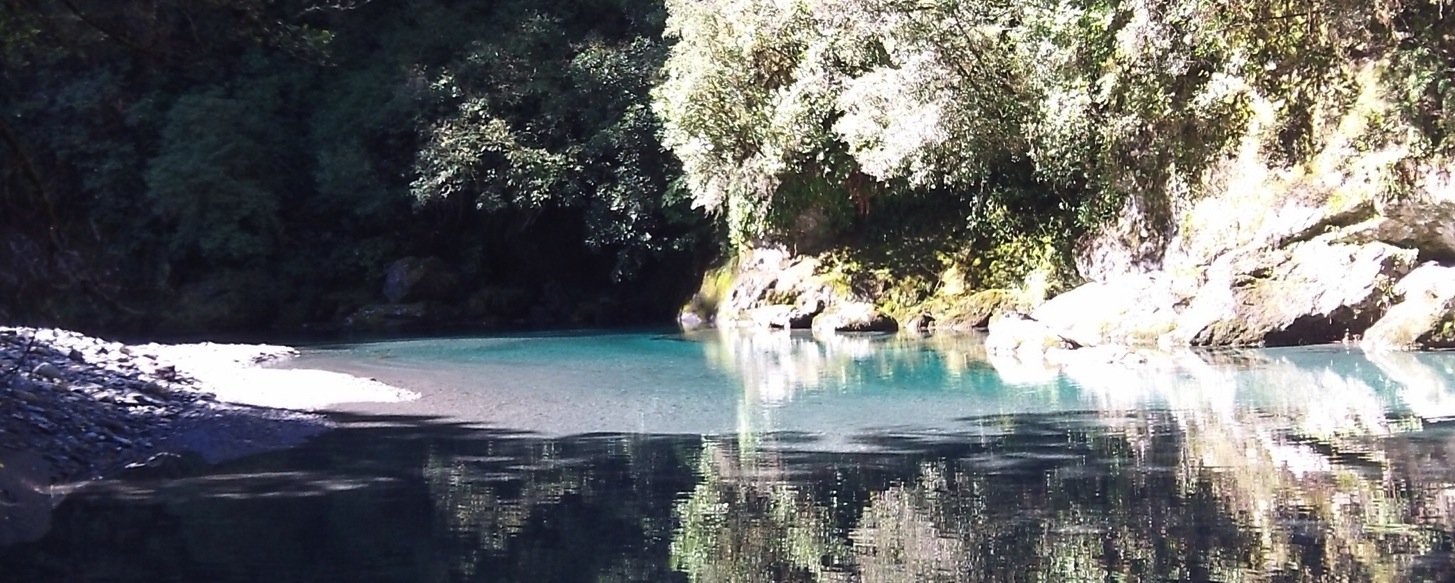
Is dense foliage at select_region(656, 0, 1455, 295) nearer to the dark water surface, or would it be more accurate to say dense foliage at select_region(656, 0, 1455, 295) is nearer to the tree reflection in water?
the dark water surface

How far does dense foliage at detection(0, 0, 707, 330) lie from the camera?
27.9 m

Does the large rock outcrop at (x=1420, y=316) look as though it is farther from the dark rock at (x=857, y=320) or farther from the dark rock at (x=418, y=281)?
the dark rock at (x=418, y=281)

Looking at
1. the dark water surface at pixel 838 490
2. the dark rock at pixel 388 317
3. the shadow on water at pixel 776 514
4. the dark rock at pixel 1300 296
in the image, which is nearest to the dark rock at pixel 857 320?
the dark rock at pixel 1300 296

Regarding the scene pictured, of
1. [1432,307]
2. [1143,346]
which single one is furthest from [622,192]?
[1432,307]

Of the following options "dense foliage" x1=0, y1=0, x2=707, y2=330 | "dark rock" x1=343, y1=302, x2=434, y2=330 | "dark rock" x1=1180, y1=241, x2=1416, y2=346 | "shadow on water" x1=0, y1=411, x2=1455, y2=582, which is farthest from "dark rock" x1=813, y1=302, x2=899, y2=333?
"shadow on water" x1=0, y1=411, x2=1455, y2=582

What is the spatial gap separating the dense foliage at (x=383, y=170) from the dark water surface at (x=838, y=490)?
14.5 meters

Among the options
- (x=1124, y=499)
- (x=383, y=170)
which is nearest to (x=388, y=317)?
(x=383, y=170)

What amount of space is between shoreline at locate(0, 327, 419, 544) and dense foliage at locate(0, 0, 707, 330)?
40.2ft

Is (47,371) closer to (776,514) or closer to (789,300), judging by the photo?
(776,514)

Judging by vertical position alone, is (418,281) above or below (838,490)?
above

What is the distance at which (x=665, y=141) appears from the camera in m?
26.0

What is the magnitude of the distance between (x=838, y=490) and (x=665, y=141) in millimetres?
18447

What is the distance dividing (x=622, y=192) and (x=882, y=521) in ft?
69.8

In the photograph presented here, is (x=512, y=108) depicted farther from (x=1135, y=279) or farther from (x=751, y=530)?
(x=751, y=530)
